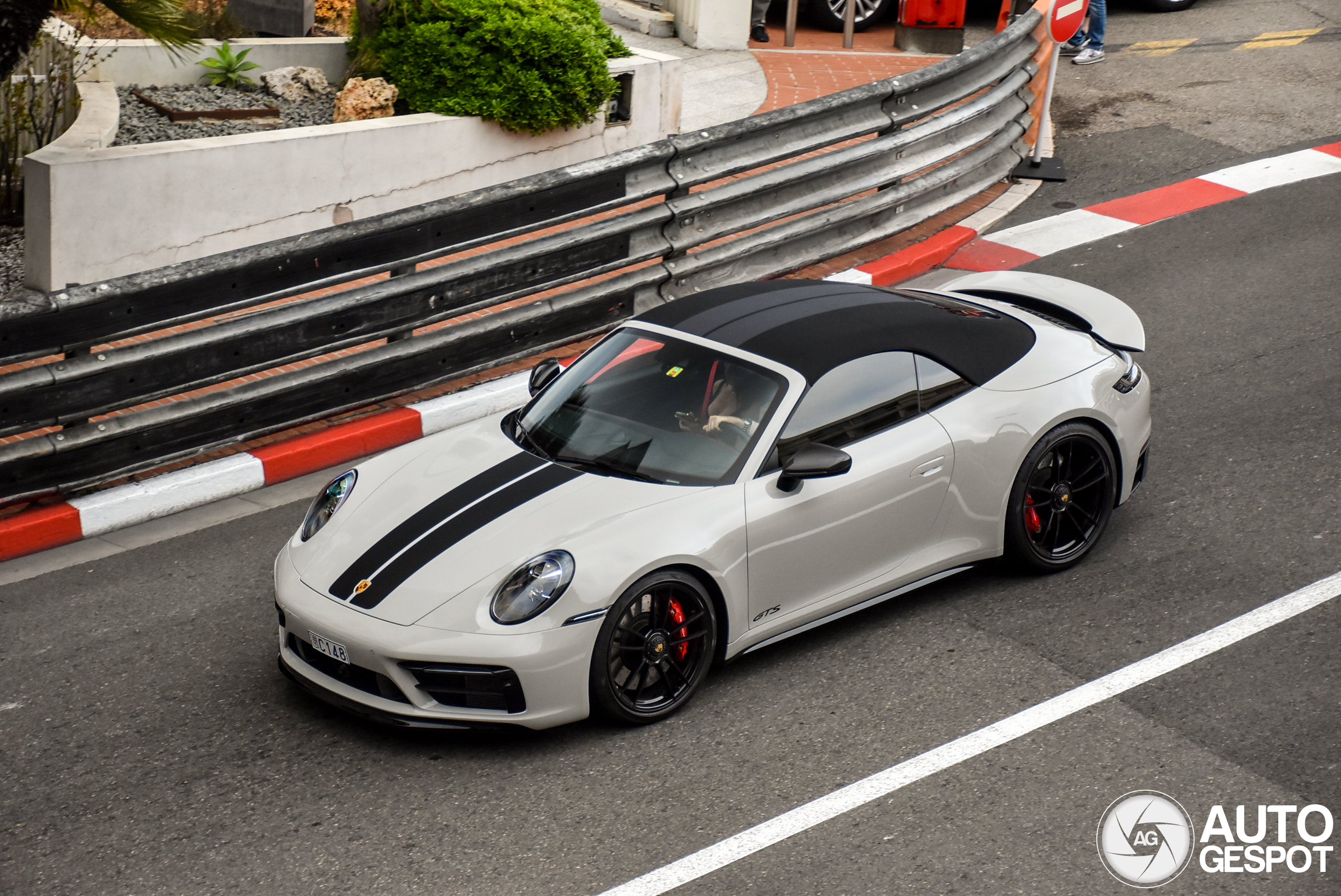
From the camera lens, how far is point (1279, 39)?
1567 cm

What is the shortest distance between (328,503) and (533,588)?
48.4 inches

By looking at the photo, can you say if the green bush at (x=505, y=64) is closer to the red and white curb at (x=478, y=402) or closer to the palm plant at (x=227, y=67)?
the palm plant at (x=227, y=67)

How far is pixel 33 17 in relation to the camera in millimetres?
7465

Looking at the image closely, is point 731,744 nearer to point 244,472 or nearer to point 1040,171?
point 244,472

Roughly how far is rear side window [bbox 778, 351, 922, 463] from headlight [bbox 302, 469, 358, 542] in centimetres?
177

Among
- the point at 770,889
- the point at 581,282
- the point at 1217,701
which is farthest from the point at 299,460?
the point at 1217,701

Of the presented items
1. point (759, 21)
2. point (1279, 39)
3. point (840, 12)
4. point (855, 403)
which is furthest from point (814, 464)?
point (1279, 39)

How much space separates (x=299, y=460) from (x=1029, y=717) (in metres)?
4.06

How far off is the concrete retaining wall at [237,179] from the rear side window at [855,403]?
507cm

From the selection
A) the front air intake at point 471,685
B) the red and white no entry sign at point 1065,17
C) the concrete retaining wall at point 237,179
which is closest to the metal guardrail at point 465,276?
the red and white no entry sign at point 1065,17

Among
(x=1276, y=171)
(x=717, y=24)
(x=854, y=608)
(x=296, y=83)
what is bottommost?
(x=854, y=608)

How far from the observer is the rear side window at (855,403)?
5.54 m

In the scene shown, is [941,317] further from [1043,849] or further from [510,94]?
[510,94]

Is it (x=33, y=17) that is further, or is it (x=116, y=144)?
(x=116, y=144)
